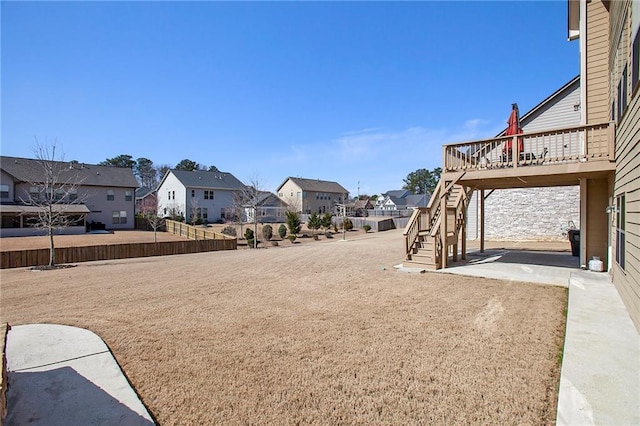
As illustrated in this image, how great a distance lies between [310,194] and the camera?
165 ft

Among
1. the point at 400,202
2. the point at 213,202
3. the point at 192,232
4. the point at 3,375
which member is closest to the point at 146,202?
the point at 213,202

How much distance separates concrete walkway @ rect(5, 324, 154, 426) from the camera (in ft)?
9.45

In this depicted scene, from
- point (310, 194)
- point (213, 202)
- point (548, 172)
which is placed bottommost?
point (548, 172)

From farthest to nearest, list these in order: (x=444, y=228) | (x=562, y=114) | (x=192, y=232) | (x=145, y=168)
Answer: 1. (x=145, y=168)
2. (x=192, y=232)
3. (x=562, y=114)
4. (x=444, y=228)

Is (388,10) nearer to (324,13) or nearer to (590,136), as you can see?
(324,13)

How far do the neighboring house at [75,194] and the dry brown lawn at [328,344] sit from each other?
21962 mm

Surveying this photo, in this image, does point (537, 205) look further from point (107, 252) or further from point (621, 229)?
point (107, 252)

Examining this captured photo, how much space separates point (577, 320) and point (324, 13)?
1158cm

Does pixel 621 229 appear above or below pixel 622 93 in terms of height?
below

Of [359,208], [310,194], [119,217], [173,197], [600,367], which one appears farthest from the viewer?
[359,208]

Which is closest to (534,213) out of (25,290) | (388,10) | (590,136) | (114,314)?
(590,136)

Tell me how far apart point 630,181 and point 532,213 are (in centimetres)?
1422

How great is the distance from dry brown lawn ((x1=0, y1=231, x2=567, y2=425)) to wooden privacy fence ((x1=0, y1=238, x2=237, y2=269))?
6063 mm

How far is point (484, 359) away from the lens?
3.73 meters
